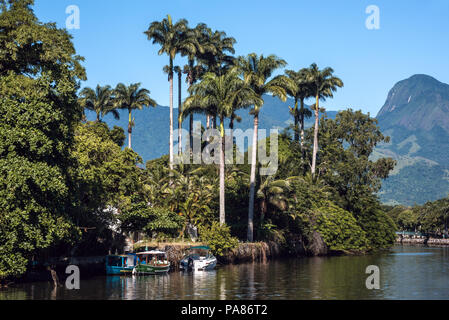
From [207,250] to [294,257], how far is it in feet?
72.7

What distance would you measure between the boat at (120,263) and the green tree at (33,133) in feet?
31.2

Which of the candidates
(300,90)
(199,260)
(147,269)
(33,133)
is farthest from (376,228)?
(33,133)

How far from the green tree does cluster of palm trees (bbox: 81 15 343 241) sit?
72.2 feet

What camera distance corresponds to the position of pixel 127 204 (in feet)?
170

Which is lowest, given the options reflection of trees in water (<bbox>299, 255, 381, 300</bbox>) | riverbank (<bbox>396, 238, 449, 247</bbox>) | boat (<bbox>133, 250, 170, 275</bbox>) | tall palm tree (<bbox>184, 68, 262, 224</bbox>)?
riverbank (<bbox>396, 238, 449, 247</bbox>)

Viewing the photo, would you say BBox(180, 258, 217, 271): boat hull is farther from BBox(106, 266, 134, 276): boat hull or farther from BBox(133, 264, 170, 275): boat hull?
BBox(106, 266, 134, 276): boat hull

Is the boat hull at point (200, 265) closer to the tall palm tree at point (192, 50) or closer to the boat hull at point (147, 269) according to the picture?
the boat hull at point (147, 269)

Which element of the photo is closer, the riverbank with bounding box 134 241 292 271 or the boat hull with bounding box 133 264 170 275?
the boat hull with bounding box 133 264 170 275

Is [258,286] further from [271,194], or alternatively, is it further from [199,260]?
[271,194]

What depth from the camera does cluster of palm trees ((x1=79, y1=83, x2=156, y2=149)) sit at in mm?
92125

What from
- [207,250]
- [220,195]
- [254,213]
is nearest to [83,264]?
[207,250]

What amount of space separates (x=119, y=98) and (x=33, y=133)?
57.1 metres

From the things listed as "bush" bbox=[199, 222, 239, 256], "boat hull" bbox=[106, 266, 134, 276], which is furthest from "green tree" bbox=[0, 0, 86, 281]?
"bush" bbox=[199, 222, 239, 256]

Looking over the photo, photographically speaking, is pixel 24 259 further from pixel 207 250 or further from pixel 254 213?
pixel 254 213
